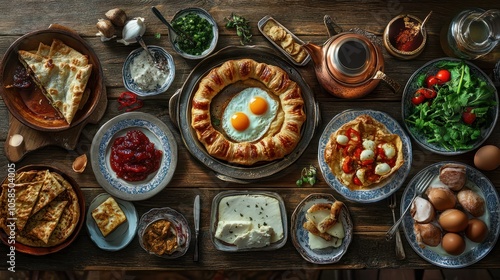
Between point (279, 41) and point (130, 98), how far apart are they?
4.24ft

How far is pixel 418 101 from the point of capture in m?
4.11

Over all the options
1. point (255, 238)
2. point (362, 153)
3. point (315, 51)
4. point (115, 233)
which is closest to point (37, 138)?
point (115, 233)

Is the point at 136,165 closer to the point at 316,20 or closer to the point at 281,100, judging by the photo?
the point at 281,100

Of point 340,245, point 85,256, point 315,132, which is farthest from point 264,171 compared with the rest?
point 85,256

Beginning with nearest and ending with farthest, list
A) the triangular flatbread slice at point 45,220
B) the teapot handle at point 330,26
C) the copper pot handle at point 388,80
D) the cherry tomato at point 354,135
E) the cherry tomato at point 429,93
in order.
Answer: the copper pot handle at point 388,80 → the triangular flatbread slice at point 45,220 → the cherry tomato at point 354,135 → the cherry tomato at point 429,93 → the teapot handle at point 330,26

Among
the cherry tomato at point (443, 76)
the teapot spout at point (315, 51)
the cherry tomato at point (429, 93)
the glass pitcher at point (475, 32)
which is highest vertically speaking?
the glass pitcher at point (475, 32)

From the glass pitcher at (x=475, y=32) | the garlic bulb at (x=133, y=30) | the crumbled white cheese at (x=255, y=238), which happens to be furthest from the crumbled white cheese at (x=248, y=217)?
the glass pitcher at (x=475, y=32)

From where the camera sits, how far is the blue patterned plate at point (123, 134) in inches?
159

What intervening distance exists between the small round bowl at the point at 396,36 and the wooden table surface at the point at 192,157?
84 millimetres

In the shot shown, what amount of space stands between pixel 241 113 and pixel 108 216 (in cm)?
131

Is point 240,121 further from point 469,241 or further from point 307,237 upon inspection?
point 469,241

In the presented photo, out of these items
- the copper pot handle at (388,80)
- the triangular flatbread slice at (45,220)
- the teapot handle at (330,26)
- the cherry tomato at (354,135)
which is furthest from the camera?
the teapot handle at (330,26)

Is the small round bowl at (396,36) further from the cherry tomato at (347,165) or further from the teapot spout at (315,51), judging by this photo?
the cherry tomato at (347,165)

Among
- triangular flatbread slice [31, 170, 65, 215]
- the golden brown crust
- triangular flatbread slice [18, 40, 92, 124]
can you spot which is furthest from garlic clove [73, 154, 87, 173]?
the golden brown crust
